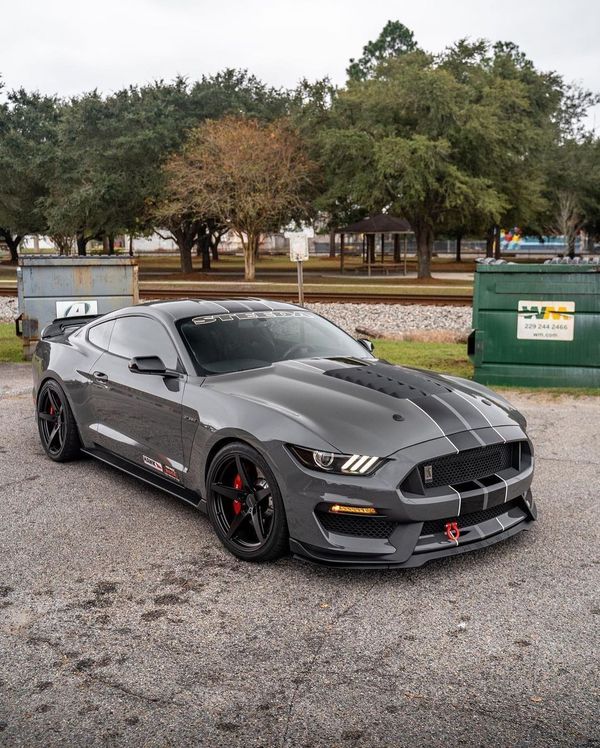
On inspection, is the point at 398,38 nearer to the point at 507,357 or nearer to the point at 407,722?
the point at 507,357

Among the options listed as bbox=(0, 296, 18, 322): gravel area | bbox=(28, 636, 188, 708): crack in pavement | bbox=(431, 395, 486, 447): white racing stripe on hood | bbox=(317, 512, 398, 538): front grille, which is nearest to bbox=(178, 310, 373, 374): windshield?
bbox=(431, 395, 486, 447): white racing stripe on hood

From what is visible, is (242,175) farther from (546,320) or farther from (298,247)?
(546,320)

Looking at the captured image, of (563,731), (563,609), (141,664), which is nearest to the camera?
(563,731)

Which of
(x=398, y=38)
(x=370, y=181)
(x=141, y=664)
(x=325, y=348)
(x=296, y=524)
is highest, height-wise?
(x=398, y=38)

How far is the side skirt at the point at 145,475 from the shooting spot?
521 centimetres

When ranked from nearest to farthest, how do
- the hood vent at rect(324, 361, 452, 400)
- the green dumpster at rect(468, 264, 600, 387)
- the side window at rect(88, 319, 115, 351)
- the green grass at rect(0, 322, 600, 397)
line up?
the hood vent at rect(324, 361, 452, 400) < the side window at rect(88, 319, 115, 351) < the green dumpster at rect(468, 264, 600, 387) < the green grass at rect(0, 322, 600, 397)

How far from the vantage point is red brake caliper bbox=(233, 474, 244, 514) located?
15.5ft

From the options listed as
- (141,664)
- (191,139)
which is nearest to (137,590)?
(141,664)

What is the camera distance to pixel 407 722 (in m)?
3.14

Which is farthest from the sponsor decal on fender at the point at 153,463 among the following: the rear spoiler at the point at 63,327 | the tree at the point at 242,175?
the tree at the point at 242,175

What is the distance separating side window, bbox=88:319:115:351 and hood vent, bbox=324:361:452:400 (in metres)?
2.04

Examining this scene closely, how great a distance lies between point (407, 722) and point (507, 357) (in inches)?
278

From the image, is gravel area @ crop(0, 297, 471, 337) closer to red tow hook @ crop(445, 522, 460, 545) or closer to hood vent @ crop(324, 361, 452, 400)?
hood vent @ crop(324, 361, 452, 400)

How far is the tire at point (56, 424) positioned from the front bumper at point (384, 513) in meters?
2.80
